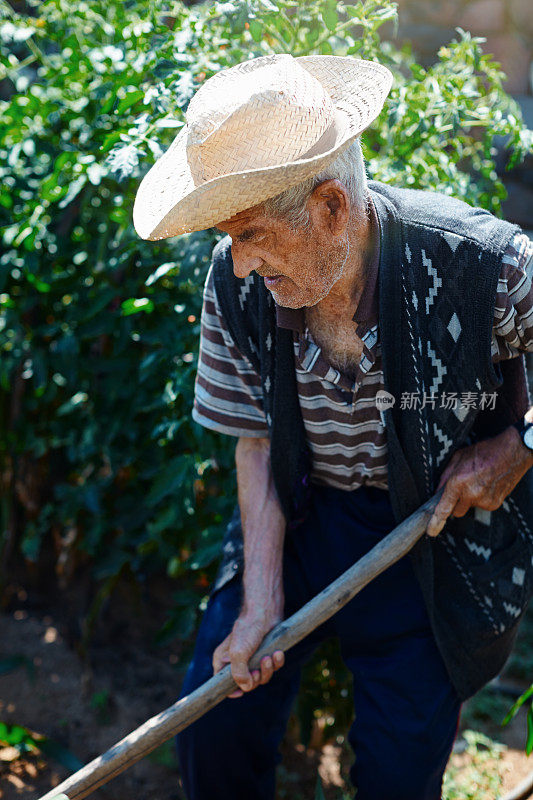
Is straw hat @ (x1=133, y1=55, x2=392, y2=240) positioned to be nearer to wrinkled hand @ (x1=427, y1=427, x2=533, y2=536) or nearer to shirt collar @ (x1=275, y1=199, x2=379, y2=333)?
shirt collar @ (x1=275, y1=199, x2=379, y2=333)

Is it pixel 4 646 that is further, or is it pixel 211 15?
pixel 4 646

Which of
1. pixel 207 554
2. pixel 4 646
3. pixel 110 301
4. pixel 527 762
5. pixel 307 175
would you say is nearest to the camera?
pixel 307 175

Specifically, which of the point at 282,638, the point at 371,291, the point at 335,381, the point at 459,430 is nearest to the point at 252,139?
the point at 371,291

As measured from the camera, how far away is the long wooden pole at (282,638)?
1711 mm

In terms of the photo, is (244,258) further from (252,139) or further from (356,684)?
(356,684)

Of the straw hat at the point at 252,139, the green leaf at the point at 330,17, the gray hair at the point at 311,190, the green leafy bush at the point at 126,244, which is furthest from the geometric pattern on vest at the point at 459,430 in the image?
the green leaf at the point at 330,17

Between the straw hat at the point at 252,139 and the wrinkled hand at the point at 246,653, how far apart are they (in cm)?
86


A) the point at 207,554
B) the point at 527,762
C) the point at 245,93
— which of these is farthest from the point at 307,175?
the point at 527,762

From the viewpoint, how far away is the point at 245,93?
1.47 meters

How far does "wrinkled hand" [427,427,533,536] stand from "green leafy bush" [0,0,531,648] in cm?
61

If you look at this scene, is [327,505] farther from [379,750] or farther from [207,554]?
[379,750]

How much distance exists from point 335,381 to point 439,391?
21 cm

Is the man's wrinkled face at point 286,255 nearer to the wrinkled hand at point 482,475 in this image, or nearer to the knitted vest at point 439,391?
the knitted vest at point 439,391

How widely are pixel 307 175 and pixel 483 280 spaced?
1.39 ft
